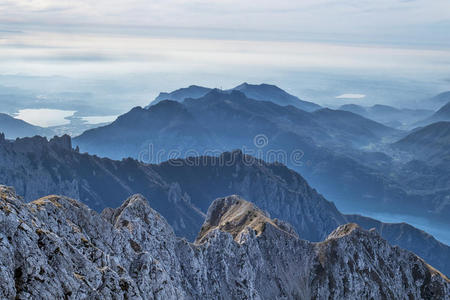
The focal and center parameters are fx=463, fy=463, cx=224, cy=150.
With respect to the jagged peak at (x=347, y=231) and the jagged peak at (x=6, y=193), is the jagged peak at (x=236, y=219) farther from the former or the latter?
the jagged peak at (x=6, y=193)

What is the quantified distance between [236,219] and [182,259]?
5263cm

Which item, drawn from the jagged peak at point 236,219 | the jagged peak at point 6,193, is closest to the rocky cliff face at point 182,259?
the jagged peak at point 6,193

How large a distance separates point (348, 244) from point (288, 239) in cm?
2182

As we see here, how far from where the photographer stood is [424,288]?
162750 mm

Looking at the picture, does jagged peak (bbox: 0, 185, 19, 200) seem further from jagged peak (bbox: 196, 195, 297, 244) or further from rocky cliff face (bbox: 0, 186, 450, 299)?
jagged peak (bbox: 196, 195, 297, 244)

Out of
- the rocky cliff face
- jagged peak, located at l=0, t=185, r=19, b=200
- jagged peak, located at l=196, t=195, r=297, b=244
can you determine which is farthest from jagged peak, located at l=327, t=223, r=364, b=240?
jagged peak, located at l=0, t=185, r=19, b=200

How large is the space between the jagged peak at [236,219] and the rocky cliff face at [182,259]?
1.57ft

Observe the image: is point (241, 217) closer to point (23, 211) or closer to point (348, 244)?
point (348, 244)

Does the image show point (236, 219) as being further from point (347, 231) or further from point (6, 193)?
point (6, 193)

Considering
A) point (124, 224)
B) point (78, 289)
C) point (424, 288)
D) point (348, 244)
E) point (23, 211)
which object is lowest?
point (424, 288)

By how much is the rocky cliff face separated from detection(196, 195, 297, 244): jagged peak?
479 millimetres

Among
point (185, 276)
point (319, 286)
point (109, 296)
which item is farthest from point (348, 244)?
point (109, 296)

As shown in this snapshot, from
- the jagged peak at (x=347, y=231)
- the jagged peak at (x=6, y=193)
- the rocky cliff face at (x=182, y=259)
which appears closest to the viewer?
the rocky cliff face at (x=182, y=259)

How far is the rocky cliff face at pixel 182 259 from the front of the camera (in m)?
59.7
